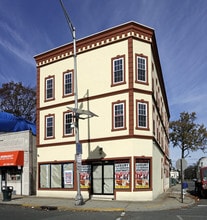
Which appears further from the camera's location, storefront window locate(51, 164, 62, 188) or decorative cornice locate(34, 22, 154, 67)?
storefront window locate(51, 164, 62, 188)

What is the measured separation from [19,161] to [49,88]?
623 centimetres

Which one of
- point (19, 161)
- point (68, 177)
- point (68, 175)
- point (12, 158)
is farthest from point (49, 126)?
point (68, 177)

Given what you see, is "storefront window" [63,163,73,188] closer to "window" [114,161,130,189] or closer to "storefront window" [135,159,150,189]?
"window" [114,161,130,189]

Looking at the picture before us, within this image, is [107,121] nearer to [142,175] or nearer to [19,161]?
[142,175]

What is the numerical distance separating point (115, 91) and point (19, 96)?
124 feet

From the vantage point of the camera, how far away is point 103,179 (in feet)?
77.5

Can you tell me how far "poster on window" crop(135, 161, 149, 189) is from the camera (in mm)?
22062

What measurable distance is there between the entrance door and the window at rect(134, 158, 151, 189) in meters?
1.86

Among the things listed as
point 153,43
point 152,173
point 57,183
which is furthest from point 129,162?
point 153,43

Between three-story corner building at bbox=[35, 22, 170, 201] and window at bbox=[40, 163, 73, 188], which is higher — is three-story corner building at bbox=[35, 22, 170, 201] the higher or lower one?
the higher one

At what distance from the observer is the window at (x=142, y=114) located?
23.1 meters

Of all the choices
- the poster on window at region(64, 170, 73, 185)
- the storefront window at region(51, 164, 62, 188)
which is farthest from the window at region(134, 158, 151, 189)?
the storefront window at region(51, 164, 62, 188)

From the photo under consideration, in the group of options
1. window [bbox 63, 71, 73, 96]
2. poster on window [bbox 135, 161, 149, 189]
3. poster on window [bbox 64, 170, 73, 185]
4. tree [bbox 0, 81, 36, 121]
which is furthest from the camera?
tree [bbox 0, 81, 36, 121]

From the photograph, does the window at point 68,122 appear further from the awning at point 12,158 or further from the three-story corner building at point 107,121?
the awning at point 12,158
